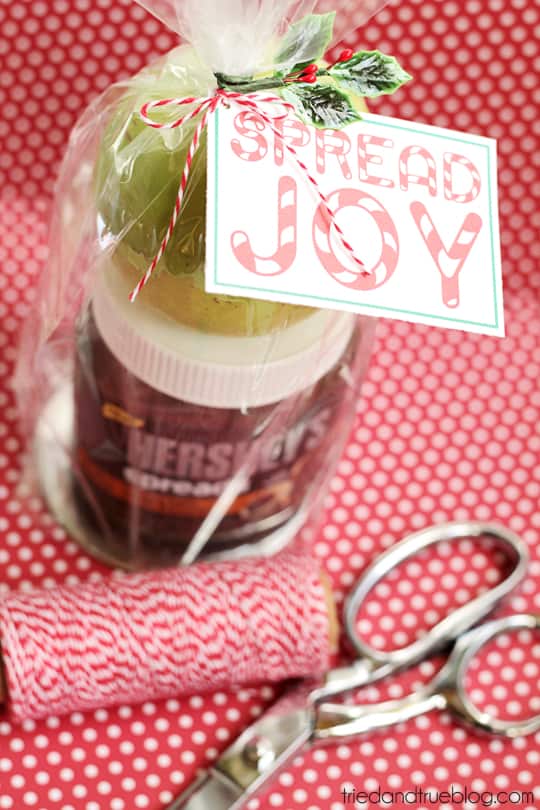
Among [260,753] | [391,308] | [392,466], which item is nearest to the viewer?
[391,308]

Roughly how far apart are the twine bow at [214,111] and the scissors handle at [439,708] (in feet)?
0.77

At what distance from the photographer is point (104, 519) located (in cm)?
57

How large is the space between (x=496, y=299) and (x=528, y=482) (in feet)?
0.84

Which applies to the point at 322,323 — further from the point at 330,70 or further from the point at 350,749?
the point at 350,749

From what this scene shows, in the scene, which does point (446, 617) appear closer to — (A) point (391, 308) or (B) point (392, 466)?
(B) point (392, 466)

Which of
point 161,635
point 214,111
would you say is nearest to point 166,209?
point 214,111

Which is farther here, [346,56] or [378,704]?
[378,704]

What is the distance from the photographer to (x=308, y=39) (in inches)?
15.7

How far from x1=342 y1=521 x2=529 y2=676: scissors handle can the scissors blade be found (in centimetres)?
4

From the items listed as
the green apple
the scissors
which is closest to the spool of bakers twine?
the scissors

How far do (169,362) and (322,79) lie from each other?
0.41 ft

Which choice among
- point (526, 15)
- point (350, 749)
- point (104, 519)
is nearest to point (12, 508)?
point (104, 519)

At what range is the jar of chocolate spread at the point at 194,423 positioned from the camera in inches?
17.6

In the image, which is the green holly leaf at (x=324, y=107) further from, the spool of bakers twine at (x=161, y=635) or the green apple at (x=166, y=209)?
the spool of bakers twine at (x=161, y=635)
